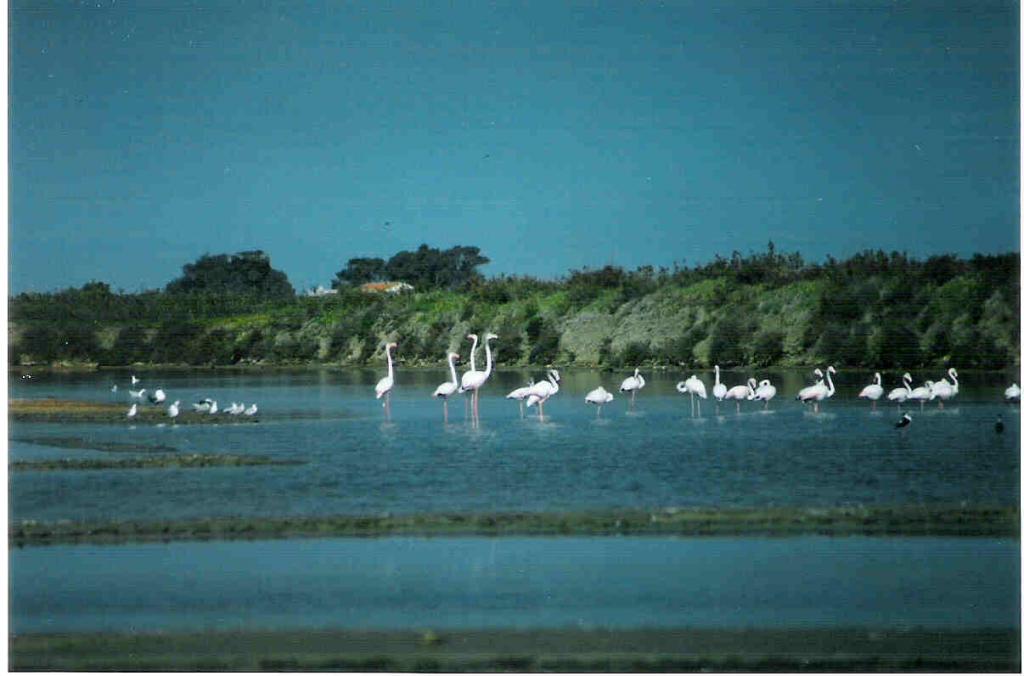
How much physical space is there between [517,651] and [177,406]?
3.54m

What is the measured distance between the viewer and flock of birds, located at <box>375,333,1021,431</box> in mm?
8664

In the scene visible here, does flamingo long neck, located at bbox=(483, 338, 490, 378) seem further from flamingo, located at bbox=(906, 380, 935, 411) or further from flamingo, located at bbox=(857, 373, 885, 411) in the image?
flamingo, located at bbox=(906, 380, 935, 411)

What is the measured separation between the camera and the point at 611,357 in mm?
9203

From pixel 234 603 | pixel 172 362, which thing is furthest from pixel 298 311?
pixel 234 603

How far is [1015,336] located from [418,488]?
353 centimetres

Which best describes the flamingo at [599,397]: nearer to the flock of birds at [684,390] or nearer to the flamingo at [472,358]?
the flock of birds at [684,390]

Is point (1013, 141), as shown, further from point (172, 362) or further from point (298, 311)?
point (172, 362)

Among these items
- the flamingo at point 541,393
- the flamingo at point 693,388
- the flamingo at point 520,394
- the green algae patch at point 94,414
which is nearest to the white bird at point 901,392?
the flamingo at point 693,388

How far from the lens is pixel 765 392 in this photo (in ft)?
29.2

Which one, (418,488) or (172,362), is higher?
(172,362)

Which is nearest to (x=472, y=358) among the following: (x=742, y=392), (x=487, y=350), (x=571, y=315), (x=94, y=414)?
(x=487, y=350)

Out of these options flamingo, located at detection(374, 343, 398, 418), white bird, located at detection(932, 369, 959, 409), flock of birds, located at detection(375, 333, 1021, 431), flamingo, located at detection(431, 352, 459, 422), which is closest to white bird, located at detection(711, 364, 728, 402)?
flock of birds, located at detection(375, 333, 1021, 431)

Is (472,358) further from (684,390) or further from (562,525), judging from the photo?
(562,525)

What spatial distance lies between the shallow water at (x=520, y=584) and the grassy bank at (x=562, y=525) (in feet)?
0.33
